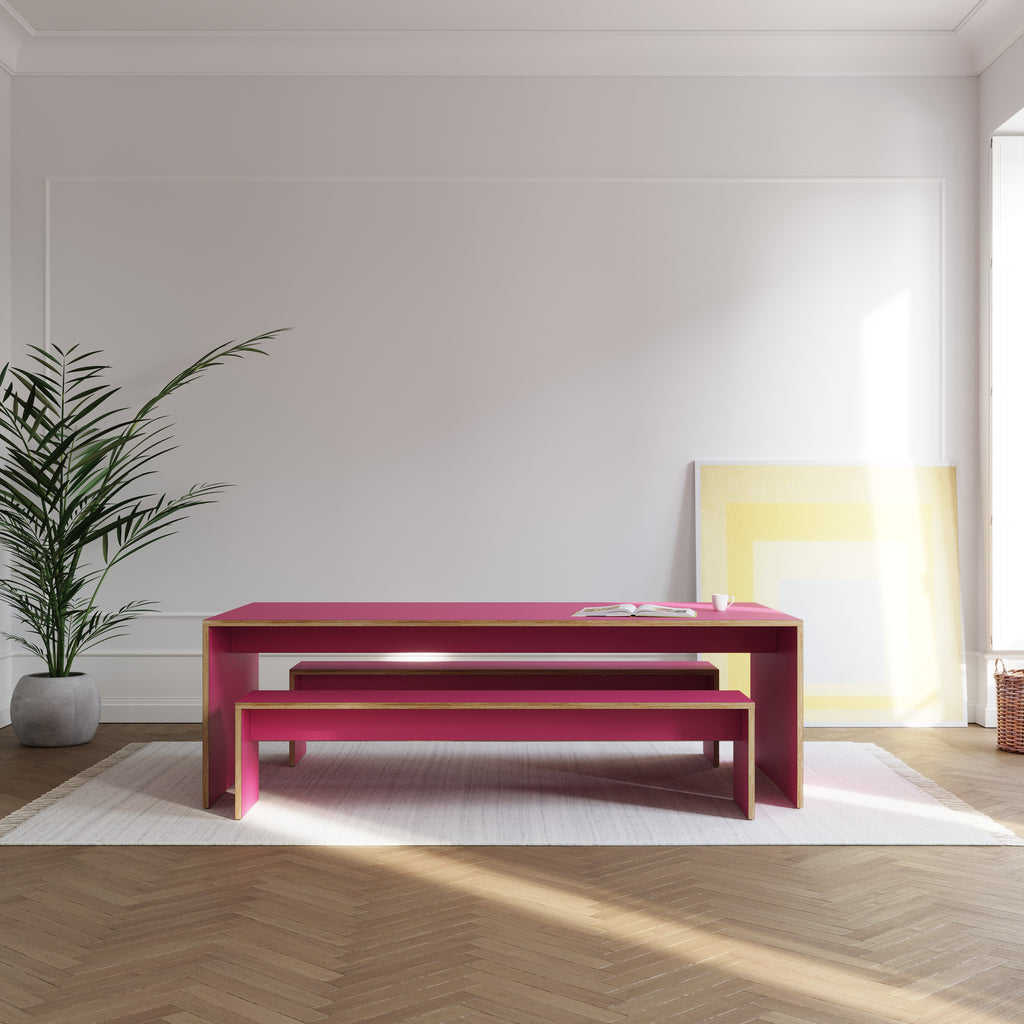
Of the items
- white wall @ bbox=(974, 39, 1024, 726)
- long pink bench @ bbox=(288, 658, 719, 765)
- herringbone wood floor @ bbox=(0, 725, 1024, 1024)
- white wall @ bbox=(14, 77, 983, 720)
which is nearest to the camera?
herringbone wood floor @ bbox=(0, 725, 1024, 1024)

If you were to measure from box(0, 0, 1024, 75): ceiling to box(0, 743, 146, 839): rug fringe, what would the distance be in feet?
12.2

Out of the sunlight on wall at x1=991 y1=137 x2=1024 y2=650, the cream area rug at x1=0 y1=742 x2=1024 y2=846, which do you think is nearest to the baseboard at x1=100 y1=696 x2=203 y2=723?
the cream area rug at x1=0 y1=742 x2=1024 y2=846

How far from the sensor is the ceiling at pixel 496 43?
5.36m

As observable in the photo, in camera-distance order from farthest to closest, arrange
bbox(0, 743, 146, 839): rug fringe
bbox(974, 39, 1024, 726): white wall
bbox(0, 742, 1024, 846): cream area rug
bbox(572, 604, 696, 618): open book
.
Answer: bbox(974, 39, 1024, 726): white wall → bbox(572, 604, 696, 618): open book → bbox(0, 743, 146, 839): rug fringe → bbox(0, 742, 1024, 846): cream area rug

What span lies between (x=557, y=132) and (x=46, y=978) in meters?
4.77

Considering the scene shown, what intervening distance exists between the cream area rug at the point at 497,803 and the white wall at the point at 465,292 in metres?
1.18

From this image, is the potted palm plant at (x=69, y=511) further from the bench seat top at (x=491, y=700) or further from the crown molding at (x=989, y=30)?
the crown molding at (x=989, y=30)

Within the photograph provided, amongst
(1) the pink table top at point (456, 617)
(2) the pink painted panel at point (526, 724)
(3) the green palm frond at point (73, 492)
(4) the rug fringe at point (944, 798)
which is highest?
(3) the green palm frond at point (73, 492)

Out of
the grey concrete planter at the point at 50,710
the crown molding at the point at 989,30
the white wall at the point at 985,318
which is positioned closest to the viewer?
the grey concrete planter at the point at 50,710

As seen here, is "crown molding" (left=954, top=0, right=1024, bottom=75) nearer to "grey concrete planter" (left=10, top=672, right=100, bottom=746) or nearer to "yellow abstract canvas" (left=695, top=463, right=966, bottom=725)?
"yellow abstract canvas" (left=695, top=463, right=966, bottom=725)

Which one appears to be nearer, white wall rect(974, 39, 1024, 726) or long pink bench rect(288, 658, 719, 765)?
long pink bench rect(288, 658, 719, 765)

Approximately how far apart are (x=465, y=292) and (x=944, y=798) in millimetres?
3532

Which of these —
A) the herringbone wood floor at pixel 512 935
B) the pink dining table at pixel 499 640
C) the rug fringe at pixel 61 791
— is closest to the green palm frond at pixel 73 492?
the rug fringe at pixel 61 791

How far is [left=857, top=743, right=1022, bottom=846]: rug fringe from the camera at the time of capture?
11.7 ft
